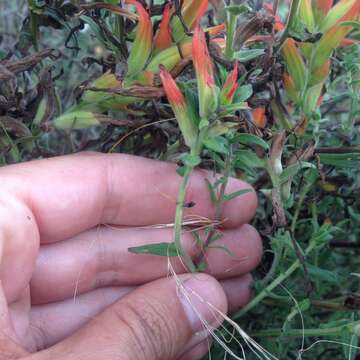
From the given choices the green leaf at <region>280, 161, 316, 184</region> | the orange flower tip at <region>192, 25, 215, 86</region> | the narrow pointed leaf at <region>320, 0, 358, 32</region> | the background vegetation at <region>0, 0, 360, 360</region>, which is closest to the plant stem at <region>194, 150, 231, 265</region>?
the background vegetation at <region>0, 0, 360, 360</region>

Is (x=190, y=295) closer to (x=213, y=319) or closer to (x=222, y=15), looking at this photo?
(x=213, y=319)

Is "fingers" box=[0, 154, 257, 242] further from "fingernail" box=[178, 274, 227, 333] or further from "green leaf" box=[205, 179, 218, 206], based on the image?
"fingernail" box=[178, 274, 227, 333]

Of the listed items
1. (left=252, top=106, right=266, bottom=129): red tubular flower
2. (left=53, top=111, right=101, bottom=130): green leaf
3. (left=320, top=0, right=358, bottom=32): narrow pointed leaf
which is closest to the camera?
(left=320, top=0, right=358, bottom=32): narrow pointed leaf

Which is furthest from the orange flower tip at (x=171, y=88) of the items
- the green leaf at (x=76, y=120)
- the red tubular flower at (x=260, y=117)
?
the red tubular flower at (x=260, y=117)

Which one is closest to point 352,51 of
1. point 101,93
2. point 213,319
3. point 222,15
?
point 222,15

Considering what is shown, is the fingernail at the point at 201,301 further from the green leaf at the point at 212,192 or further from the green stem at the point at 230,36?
the green stem at the point at 230,36

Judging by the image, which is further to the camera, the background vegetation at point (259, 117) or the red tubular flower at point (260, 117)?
the red tubular flower at point (260, 117)

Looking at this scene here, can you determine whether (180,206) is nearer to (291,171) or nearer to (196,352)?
(291,171)
